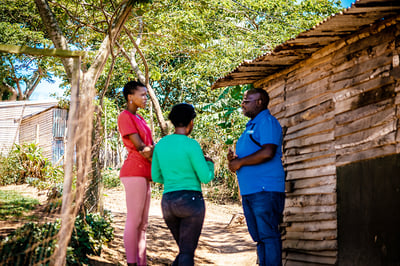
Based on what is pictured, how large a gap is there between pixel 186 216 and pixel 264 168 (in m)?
1.00

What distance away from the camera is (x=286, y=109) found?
19.9ft

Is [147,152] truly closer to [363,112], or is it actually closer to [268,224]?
[268,224]

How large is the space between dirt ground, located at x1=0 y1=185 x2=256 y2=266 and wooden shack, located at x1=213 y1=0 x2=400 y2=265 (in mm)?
1896

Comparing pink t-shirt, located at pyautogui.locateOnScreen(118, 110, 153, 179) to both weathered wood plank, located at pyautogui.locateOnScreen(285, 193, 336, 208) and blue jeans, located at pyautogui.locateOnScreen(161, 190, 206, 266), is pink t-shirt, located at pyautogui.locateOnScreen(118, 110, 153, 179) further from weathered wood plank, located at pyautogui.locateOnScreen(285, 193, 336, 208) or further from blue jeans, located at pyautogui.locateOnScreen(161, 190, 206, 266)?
weathered wood plank, located at pyautogui.locateOnScreen(285, 193, 336, 208)

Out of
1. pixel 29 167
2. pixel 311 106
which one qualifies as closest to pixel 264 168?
pixel 311 106

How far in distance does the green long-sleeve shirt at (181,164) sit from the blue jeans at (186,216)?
8 centimetres

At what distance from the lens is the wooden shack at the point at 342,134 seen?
4250 mm

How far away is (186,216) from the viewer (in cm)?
362

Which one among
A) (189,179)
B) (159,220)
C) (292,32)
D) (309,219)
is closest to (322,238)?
(309,219)

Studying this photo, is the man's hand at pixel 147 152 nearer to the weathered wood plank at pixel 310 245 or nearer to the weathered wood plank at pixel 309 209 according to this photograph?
the weathered wood plank at pixel 309 209

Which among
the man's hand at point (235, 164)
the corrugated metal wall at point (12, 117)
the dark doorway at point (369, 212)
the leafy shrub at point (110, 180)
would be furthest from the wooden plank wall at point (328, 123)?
the leafy shrub at point (110, 180)

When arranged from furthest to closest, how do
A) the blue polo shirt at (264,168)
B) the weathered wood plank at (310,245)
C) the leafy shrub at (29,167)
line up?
the leafy shrub at (29,167)
the weathered wood plank at (310,245)
the blue polo shirt at (264,168)

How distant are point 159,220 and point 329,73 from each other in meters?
6.84

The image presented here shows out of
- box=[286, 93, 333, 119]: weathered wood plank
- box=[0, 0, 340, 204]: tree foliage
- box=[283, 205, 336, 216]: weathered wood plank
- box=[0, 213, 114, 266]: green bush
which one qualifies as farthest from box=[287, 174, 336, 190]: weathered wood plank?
box=[0, 0, 340, 204]: tree foliage
